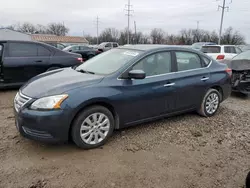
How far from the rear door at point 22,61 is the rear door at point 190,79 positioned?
4277 mm

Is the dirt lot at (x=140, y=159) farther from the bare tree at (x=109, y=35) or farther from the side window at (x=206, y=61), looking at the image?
the bare tree at (x=109, y=35)

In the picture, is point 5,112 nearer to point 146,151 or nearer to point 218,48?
point 146,151

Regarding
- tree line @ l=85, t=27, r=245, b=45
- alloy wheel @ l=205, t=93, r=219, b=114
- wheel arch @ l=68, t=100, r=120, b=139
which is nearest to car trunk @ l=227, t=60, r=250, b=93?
alloy wheel @ l=205, t=93, r=219, b=114

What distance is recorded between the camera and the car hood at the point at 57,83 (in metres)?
3.13

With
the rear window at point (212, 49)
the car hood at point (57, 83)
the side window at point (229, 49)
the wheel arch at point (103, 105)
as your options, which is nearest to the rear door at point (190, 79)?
the wheel arch at point (103, 105)

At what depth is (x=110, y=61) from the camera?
407cm

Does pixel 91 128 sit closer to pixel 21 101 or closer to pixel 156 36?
pixel 21 101

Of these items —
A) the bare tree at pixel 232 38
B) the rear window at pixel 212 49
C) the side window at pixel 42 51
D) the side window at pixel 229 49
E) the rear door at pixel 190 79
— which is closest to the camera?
the rear door at pixel 190 79

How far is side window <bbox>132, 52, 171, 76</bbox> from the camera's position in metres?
3.86

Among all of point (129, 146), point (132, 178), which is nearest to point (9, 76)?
point (129, 146)

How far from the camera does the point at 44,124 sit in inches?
117

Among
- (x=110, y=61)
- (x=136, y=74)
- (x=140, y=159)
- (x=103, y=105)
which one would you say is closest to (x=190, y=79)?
(x=136, y=74)

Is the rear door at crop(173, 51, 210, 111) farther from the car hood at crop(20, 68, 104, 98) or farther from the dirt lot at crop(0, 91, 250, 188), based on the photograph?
the car hood at crop(20, 68, 104, 98)

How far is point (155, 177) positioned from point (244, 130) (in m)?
2.45
